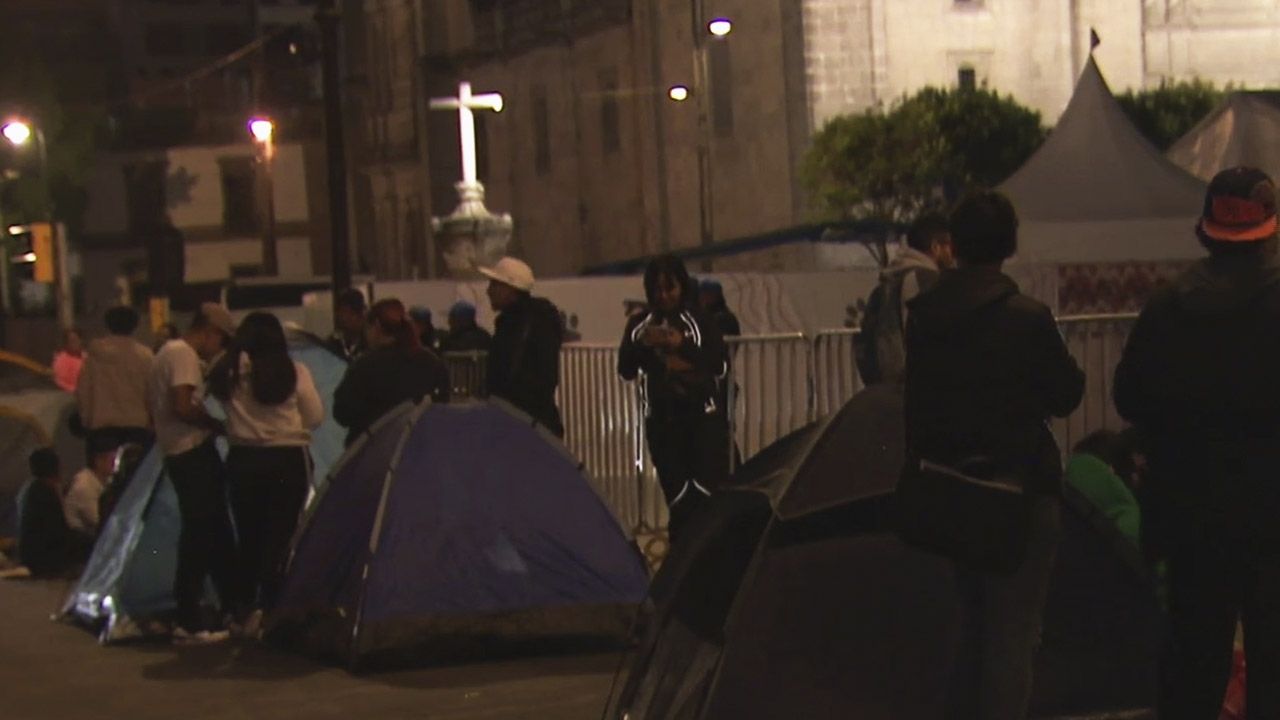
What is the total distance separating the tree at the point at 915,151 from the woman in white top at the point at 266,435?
101ft

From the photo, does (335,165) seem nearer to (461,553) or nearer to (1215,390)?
(461,553)

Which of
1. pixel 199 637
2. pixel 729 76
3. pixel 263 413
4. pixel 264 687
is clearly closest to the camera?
pixel 264 687

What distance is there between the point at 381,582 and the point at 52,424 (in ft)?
34.0

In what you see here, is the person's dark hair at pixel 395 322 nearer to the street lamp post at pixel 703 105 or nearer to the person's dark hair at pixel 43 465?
the person's dark hair at pixel 43 465

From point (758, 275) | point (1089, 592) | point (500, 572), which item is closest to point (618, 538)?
point (500, 572)

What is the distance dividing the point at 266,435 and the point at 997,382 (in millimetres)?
6307

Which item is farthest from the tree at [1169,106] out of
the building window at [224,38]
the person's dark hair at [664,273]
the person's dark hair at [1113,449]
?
the building window at [224,38]

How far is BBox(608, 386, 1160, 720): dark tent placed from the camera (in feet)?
24.6

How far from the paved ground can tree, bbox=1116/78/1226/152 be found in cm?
3340

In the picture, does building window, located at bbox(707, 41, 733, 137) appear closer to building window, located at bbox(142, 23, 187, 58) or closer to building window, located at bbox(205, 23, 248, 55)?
building window, located at bbox(205, 23, 248, 55)

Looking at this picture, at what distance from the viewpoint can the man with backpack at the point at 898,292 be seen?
9.58m

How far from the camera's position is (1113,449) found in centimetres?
962

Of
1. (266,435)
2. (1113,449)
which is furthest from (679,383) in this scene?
(1113,449)

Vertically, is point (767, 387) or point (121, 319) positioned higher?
point (121, 319)
